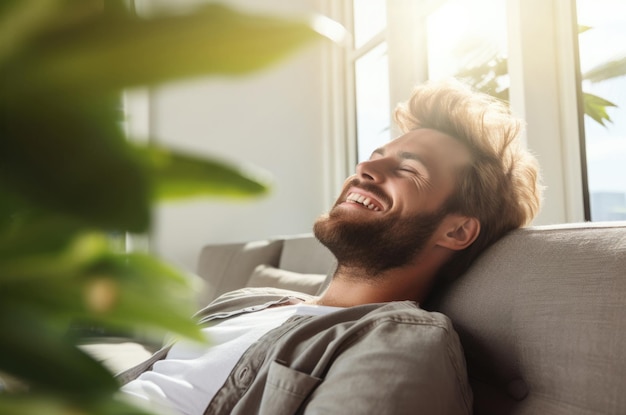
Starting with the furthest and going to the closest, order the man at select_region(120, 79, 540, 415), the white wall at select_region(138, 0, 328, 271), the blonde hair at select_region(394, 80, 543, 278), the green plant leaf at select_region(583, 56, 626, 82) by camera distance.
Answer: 1. the white wall at select_region(138, 0, 328, 271)
2. the green plant leaf at select_region(583, 56, 626, 82)
3. the blonde hair at select_region(394, 80, 543, 278)
4. the man at select_region(120, 79, 540, 415)

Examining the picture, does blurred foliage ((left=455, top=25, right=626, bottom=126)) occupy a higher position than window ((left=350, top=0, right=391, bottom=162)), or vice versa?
window ((left=350, top=0, right=391, bottom=162))

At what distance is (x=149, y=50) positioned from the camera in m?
0.10

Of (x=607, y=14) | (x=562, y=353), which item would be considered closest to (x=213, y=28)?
(x=562, y=353)

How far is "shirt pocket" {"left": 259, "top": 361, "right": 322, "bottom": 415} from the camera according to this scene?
96 centimetres

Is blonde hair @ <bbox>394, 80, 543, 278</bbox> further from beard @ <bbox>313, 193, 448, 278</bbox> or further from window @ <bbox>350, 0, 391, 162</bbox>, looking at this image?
window @ <bbox>350, 0, 391, 162</bbox>

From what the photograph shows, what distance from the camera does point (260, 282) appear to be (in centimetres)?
245

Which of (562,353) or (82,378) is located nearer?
(82,378)

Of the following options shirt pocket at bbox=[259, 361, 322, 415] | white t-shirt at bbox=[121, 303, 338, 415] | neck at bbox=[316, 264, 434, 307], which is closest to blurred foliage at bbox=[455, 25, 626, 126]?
neck at bbox=[316, 264, 434, 307]

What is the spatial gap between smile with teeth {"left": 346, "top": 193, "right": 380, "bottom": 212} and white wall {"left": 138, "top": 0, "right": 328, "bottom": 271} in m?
2.24

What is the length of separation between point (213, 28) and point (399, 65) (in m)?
3.03

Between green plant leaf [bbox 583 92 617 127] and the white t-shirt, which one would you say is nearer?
the white t-shirt

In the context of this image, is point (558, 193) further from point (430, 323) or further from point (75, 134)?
point (75, 134)

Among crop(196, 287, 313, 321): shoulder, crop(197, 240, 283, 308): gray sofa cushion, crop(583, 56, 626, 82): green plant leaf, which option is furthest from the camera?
crop(197, 240, 283, 308): gray sofa cushion

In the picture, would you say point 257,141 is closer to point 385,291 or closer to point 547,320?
point 385,291
